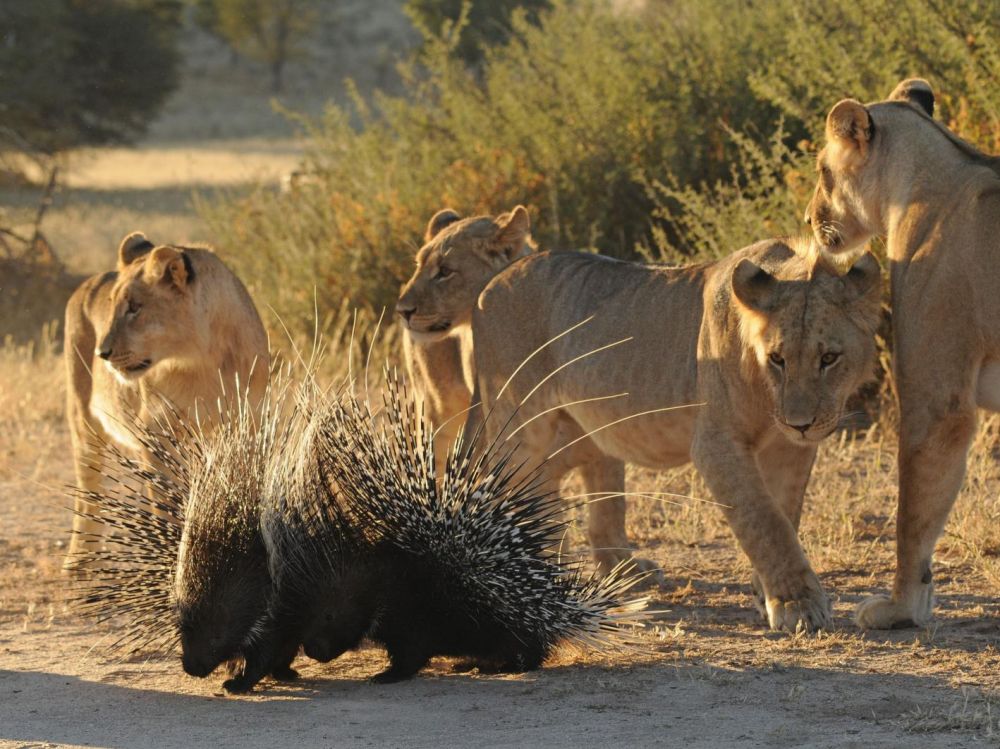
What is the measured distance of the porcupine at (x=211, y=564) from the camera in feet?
16.1

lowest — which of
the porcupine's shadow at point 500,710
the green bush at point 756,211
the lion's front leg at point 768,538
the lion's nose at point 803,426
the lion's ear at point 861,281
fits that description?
the porcupine's shadow at point 500,710

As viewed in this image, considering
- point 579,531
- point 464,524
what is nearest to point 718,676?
point 464,524

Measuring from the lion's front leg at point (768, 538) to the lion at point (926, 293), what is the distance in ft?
1.19

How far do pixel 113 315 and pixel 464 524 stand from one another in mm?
2511

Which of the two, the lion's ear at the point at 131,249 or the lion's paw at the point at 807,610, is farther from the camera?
the lion's ear at the point at 131,249

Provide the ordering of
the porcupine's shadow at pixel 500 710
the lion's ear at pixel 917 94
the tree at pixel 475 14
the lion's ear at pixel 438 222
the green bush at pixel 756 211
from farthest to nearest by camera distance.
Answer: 1. the tree at pixel 475 14
2. the green bush at pixel 756 211
3. the lion's ear at pixel 438 222
4. the lion's ear at pixel 917 94
5. the porcupine's shadow at pixel 500 710

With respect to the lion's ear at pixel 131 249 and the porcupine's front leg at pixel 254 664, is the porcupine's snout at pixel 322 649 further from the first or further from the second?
the lion's ear at pixel 131 249

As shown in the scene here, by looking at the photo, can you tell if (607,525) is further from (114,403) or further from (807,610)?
(114,403)

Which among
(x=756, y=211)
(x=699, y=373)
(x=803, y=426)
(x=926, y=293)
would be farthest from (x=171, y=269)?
(x=756, y=211)

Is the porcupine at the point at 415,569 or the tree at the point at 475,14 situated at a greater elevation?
the tree at the point at 475,14

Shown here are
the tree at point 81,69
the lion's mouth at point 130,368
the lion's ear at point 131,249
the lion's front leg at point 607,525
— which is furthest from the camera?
the tree at point 81,69

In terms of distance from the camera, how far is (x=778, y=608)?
17.5 ft

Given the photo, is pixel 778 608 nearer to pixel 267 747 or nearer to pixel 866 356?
pixel 866 356

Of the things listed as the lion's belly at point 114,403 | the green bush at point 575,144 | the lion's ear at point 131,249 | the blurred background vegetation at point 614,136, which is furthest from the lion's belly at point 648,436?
the green bush at point 575,144
